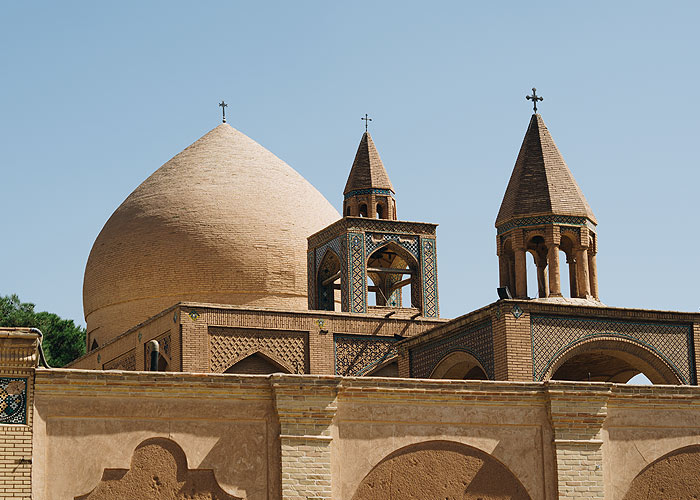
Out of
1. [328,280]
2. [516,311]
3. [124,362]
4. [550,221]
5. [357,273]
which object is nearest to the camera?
[516,311]

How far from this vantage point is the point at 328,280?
74.2 feet

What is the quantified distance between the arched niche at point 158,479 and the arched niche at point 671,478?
3.87 metres

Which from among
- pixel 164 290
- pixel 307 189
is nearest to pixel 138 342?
pixel 164 290

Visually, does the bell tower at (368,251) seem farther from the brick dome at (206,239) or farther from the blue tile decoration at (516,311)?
the blue tile decoration at (516,311)

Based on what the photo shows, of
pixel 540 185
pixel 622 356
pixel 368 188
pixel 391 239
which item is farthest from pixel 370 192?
pixel 622 356

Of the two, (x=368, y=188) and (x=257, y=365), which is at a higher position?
(x=368, y=188)

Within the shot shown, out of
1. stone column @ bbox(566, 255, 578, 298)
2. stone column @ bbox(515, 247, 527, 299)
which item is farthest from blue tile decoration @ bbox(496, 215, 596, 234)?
stone column @ bbox(566, 255, 578, 298)

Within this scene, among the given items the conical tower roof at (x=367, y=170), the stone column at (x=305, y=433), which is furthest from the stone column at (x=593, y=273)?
the stone column at (x=305, y=433)

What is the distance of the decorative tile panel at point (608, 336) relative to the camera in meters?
16.2

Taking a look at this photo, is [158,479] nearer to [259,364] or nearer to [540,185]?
[259,364]

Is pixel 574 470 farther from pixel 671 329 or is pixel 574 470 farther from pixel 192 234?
pixel 192 234

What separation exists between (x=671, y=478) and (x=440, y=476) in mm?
Result: 2334

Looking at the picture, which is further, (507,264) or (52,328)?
(52,328)

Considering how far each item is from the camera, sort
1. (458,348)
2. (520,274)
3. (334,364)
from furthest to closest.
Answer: (334,364), (520,274), (458,348)
